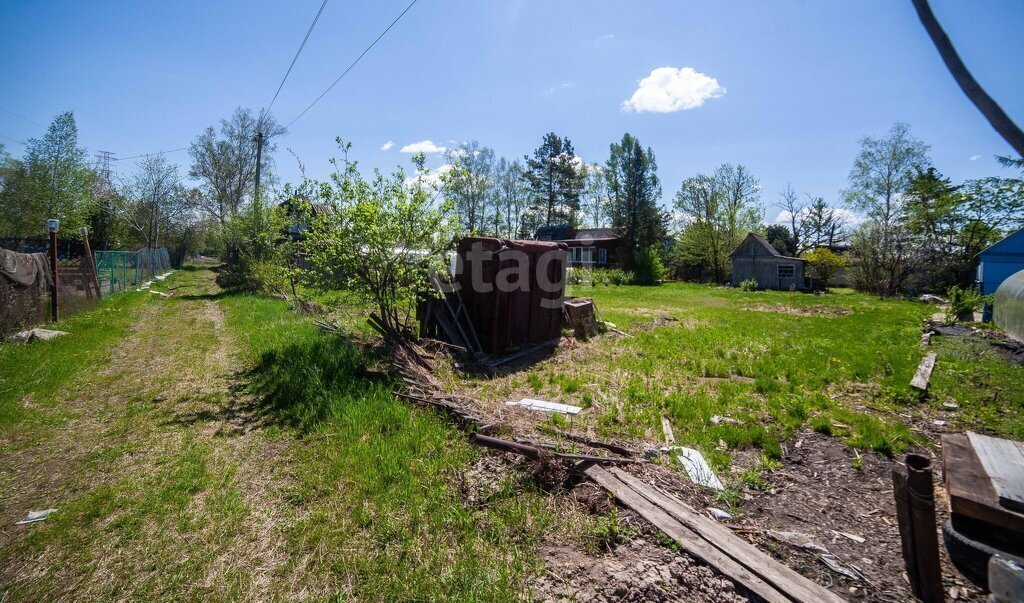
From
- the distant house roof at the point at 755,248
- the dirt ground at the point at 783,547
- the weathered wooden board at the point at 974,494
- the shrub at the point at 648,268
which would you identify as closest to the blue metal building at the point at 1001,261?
the distant house roof at the point at 755,248

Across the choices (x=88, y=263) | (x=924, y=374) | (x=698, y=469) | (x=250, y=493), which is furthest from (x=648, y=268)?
(x=250, y=493)

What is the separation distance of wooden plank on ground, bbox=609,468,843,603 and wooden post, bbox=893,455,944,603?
1.64 feet

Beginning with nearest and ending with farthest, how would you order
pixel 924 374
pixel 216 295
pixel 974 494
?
pixel 974 494, pixel 924 374, pixel 216 295

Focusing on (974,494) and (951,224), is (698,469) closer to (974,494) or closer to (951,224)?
(974,494)

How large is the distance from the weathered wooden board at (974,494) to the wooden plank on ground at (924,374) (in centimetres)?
376

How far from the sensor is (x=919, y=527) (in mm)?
2219

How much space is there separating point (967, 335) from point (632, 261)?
87.5 ft

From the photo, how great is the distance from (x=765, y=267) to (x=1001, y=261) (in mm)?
16122

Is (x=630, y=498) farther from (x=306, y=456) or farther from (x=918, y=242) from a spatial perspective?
(x=918, y=242)

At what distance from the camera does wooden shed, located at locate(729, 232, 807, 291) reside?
1209 inches

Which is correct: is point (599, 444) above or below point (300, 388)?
below

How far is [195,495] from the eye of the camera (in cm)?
338

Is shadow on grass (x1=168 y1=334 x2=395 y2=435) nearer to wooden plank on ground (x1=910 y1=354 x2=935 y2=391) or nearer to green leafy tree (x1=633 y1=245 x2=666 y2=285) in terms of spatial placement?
wooden plank on ground (x1=910 y1=354 x2=935 y2=391)

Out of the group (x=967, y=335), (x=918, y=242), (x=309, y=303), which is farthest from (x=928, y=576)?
(x=918, y=242)
